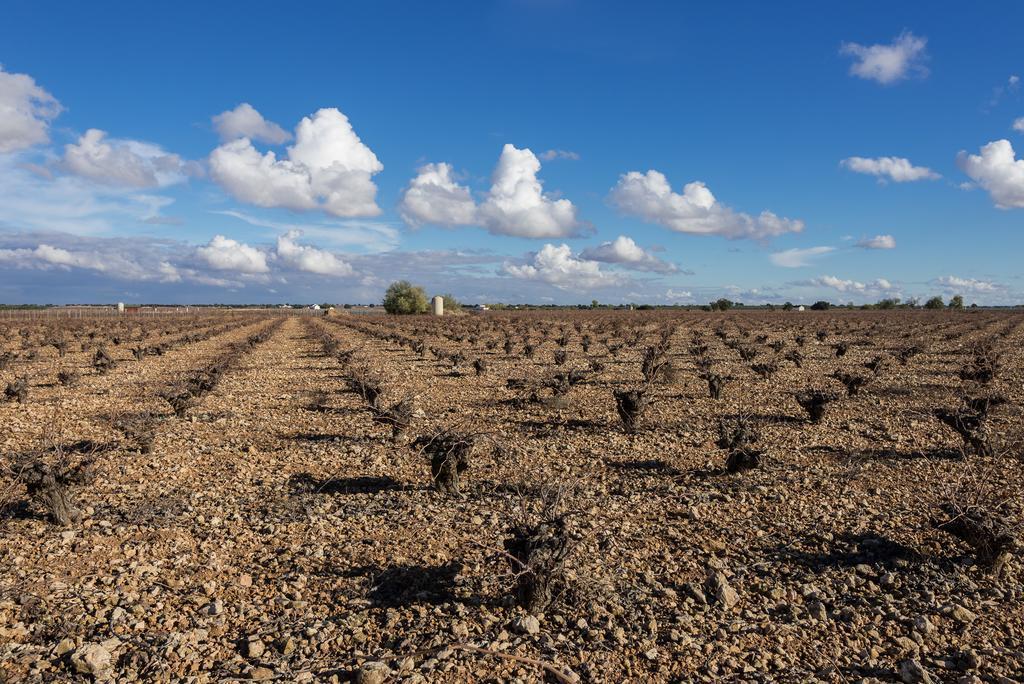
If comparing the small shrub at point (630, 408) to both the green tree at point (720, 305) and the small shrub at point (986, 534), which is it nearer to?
the small shrub at point (986, 534)

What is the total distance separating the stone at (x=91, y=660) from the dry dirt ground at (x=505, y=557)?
2cm

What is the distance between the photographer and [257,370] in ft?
78.1

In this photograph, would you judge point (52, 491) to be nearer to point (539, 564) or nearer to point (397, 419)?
point (397, 419)

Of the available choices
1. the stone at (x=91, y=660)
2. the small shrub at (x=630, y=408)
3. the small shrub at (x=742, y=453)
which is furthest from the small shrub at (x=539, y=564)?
the small shrub at (x=630, y=408)

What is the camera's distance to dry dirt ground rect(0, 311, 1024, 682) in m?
5.11

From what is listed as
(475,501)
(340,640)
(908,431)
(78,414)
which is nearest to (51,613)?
(340,640)

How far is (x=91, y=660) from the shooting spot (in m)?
4.87

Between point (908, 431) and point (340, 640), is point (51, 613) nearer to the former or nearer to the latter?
point (340, 640)

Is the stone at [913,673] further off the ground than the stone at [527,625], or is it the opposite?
the stone at [913,673]

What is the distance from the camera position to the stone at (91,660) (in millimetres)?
4840

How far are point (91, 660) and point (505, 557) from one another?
3775mm

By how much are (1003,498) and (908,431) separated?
419cm

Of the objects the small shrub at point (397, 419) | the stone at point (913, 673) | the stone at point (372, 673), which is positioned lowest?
the stone at point (372, 673)

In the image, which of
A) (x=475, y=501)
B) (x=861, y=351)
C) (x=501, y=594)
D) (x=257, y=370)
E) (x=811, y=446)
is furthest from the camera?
(x=861, y=351)
